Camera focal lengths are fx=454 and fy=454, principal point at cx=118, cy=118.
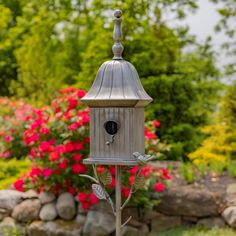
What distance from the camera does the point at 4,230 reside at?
18.2 ft

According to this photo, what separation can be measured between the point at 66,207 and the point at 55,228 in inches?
10.9

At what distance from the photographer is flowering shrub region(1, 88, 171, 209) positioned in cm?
557

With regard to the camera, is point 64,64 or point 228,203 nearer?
point 228,203

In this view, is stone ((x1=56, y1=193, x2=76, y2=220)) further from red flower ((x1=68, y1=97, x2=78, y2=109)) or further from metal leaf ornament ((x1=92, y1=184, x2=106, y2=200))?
metal leaf ornament ((x1=92, y1=184, x2=106, y2=200))

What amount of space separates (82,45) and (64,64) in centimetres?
98

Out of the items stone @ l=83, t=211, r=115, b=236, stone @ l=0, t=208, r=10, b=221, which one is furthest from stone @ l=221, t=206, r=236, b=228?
stone @ l=0, t=208, r=10, b=221

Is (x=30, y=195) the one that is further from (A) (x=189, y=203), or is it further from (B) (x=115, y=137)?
(B) (x=115, y=137)

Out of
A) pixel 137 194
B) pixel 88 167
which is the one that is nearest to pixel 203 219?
pixel 137 194

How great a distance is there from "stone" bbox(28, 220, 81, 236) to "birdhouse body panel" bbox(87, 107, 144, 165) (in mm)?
2078

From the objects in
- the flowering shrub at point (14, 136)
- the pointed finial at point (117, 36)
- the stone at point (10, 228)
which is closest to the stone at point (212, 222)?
the stone at point (10, 228)

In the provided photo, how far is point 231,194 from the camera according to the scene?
600cm

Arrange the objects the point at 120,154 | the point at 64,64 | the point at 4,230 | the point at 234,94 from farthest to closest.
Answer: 1. the point at 64,64
2. the point at 234,94
3. the point at 4,230
4. the point at 120,154

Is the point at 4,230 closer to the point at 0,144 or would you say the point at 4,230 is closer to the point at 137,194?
the point at 137,194

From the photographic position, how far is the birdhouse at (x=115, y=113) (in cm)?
352
